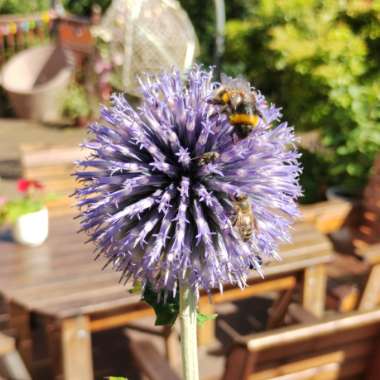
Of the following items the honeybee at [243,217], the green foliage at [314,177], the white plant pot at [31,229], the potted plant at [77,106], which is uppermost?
the honeybee at [243,217]

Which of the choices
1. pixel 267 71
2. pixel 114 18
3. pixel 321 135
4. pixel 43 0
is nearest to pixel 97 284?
pixel 321 135

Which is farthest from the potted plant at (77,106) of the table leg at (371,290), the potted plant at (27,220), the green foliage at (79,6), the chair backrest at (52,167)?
the table leg at (371,290)

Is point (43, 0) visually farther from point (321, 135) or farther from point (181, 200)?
point (181, 200)

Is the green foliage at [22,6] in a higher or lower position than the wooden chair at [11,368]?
higher

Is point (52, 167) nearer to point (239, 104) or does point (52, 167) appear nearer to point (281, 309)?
point (281, 309)

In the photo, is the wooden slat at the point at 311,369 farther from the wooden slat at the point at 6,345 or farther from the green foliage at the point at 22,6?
the green foliage at the point at 22,6
